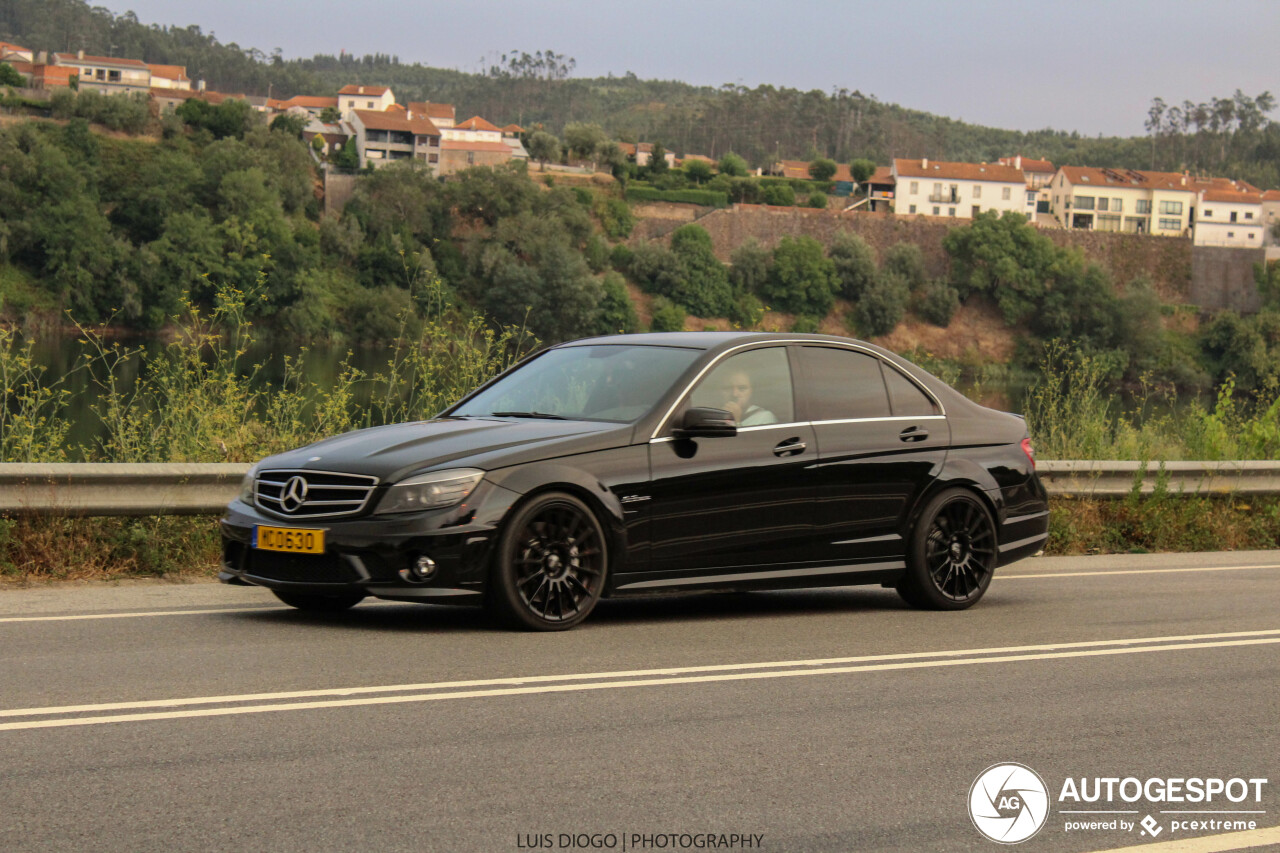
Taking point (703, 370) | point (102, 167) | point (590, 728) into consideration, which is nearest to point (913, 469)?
point (703, 370)

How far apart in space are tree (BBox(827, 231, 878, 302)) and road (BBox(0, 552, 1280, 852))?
107995mm

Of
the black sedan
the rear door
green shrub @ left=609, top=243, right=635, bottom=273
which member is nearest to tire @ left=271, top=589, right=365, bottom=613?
the black sedan

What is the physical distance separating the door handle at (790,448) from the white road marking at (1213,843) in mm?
A: 4120

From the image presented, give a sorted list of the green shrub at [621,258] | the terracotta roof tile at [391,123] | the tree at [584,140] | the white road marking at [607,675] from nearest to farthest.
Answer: the white road marking at [607,675] → the green shrub at [621,258] → the tree at [584,140] → the terracotta roof tile at [391,123]

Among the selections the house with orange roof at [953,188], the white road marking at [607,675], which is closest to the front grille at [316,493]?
the white road marking at [607,675]

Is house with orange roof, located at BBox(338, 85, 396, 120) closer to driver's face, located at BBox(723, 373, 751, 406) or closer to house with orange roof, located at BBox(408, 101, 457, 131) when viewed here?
house with orange roof, located at BBox(408, 101, 457, 131)

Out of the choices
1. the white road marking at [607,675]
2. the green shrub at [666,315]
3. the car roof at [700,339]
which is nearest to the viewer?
the white road marking at [607,675]

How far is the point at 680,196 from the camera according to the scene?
444 ft

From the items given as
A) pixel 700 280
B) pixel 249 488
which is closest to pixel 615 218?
pixel 700 280

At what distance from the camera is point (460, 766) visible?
475cm

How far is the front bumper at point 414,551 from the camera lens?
6.98 m

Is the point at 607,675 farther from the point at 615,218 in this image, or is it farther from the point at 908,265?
the point at 615,218

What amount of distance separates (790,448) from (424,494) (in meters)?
2.27

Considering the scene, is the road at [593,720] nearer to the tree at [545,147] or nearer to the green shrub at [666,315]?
the green shrub at [666,315]
